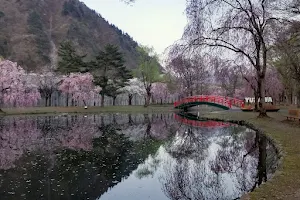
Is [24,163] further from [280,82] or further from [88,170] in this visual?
[280,82]

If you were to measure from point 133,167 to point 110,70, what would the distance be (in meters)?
48.5

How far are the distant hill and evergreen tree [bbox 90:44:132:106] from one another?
3368 cm

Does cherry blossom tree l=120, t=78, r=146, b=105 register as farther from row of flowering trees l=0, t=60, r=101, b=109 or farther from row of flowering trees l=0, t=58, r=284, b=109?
row of flowering trees l=0, t=60, r=101, b=109

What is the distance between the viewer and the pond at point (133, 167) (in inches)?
388

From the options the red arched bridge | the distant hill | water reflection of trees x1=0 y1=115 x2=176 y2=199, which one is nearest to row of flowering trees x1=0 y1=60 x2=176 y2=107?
the red arched bridge

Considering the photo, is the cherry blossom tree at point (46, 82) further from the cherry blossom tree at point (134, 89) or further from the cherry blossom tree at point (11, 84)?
the cherry blossom tree at point (134, 89)

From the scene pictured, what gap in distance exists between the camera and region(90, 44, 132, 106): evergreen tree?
58.3m

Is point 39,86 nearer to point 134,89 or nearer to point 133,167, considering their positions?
point 134,89

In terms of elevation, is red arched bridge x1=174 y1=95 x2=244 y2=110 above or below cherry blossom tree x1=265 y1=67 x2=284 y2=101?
below

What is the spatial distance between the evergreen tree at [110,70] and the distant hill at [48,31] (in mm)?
33683

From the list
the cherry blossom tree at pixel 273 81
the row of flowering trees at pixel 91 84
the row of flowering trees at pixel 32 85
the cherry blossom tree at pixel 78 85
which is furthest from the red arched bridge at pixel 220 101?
the row of flowering trees at pixel 32 85

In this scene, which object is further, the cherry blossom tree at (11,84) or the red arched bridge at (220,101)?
the cherry blossom tree at (11,84)

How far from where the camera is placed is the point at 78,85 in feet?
185

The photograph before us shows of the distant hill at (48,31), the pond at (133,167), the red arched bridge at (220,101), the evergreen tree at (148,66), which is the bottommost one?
the pond at (133,167)
